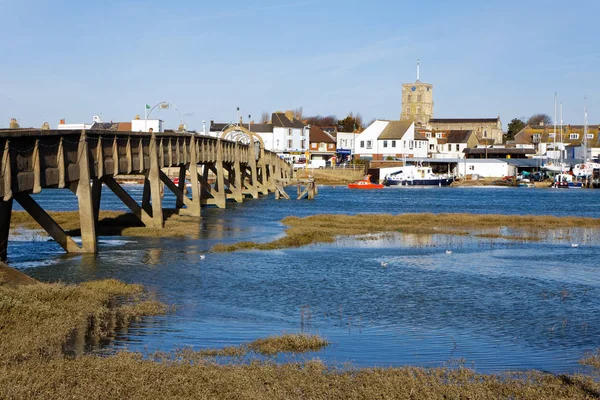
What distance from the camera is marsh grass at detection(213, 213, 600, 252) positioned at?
39.9 meters

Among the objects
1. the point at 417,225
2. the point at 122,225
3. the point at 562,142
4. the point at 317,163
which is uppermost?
the point at 562,142

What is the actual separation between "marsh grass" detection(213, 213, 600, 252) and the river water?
1.98 meters

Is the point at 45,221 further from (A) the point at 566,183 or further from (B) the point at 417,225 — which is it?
(A) the point at 566,183

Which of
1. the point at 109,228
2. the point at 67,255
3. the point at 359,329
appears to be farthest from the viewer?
the point at 109,228

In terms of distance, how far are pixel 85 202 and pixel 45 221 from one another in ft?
6.24

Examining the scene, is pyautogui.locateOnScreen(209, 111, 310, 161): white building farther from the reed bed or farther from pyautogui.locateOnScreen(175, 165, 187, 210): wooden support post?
the reed bed

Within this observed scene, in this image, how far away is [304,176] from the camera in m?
130

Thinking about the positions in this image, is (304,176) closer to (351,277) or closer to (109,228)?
(109,228)

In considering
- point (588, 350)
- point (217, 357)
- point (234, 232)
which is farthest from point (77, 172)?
point (588, 350)

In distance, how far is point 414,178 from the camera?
122 m

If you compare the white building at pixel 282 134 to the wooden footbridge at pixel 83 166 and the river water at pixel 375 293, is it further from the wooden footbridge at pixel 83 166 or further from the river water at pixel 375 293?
the river water at pixel 375 293

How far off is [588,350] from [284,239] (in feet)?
70.0

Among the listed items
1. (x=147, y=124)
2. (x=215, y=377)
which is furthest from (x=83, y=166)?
(x=147, y=124)

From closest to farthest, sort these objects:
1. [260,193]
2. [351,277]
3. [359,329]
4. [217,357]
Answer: [217,357] → [359,329] → [351,277] → [260,193]
